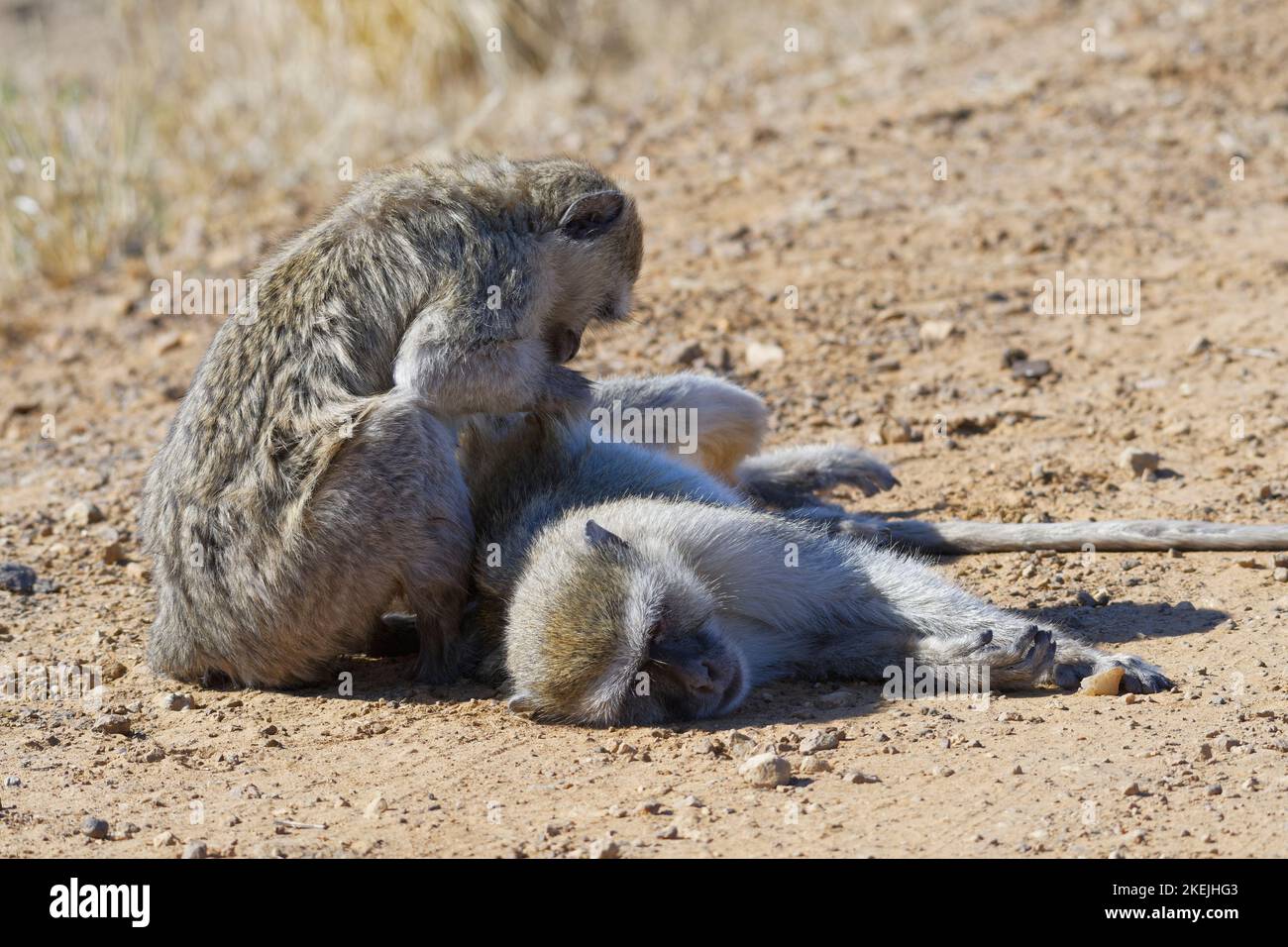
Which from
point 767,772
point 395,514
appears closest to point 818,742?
point 767,772

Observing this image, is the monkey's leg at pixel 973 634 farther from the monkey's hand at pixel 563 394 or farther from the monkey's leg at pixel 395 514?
the monkey's leg at pixel 395 514

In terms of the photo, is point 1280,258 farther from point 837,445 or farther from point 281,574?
point 281,574

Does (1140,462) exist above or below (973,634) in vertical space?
above

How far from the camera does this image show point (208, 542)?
5.31 meters

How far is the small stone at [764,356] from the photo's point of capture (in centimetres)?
842

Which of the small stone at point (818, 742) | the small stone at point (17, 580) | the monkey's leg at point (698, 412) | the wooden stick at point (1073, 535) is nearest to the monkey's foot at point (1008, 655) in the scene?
the small stone at point (818, 742)

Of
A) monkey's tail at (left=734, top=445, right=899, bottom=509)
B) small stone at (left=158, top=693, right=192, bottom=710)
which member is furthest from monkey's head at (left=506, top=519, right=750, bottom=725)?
monkey's tail at (left=734, top=445, right=899, bottom=509)

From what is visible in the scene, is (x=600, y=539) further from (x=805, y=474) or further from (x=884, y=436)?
(x=884, y=436)

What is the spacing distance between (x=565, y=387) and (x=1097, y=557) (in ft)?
7.62

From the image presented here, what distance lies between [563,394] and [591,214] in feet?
2.65

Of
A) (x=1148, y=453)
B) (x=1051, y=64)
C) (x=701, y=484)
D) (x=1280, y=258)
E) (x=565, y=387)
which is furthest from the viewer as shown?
(x=1051, y=64)

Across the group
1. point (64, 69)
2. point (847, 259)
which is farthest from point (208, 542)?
point (64, 69)

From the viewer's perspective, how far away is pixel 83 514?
746 cm

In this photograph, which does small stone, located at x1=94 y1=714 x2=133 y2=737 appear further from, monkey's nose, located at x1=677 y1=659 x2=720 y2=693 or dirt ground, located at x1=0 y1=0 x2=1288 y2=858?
monkey's nose, located at x1=677 y1=659 x2=720 y2=693
